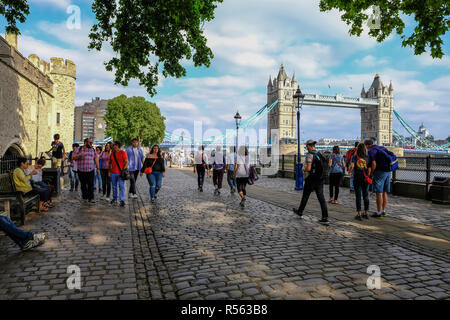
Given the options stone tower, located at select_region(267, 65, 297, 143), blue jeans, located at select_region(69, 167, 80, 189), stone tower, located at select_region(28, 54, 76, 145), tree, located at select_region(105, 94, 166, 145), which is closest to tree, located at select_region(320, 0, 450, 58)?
blue jeans, located at select_region(69, 167, 80, 189)

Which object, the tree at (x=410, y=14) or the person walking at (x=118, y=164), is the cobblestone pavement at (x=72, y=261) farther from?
the tree at (x=410, y=14)

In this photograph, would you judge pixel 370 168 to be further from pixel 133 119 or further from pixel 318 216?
pixel 133 119

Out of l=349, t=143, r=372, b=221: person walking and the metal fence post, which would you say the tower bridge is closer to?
the metal fence post

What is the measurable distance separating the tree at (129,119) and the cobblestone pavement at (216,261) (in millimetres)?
45624

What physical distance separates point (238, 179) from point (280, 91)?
103164mm

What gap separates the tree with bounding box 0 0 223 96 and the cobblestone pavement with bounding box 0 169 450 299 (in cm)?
452

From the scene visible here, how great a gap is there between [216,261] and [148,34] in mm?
6651

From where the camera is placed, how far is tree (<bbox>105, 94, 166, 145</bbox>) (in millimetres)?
49594

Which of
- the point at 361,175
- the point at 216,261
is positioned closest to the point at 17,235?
the point at 216,261

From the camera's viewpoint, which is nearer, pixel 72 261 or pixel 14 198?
pixel 72 261

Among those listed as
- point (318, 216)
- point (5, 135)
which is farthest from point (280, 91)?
point (318, 216)

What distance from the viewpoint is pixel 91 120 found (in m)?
148

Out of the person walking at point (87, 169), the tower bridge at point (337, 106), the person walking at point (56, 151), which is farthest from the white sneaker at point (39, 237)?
the tower bridge at point (337, 106)

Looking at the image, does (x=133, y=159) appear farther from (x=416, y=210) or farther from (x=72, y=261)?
(x=416, y=210)
